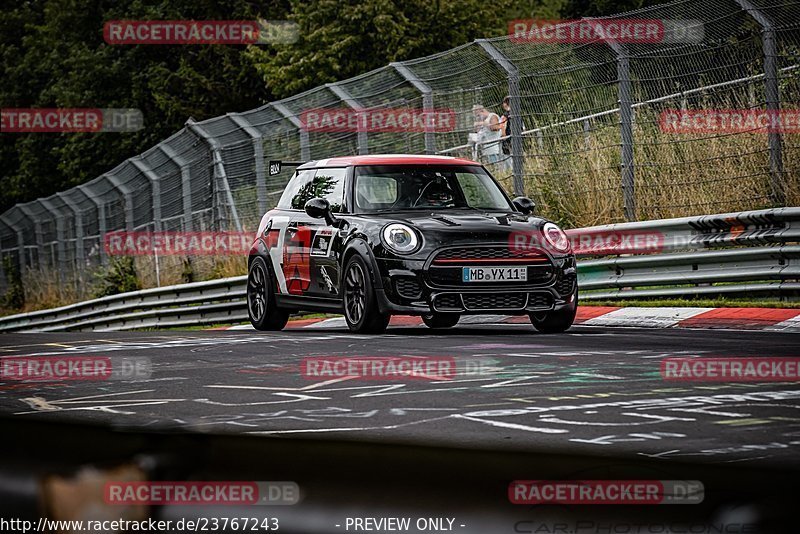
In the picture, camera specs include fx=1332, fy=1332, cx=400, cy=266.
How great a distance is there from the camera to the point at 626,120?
Answer: 14.1 meters

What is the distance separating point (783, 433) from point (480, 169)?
794 centimetres

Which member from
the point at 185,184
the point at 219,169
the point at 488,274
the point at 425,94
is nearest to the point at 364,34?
the point at 185,184

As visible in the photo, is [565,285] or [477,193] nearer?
[565,285]

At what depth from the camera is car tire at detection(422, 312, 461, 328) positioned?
34.3ft

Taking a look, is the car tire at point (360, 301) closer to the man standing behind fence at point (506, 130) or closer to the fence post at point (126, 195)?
the man standing behind fence at point (506, 130)

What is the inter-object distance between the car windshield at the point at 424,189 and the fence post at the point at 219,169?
9133 mm

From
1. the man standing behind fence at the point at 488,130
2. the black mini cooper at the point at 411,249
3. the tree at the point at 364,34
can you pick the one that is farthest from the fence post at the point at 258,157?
the tree at the point at 364,34

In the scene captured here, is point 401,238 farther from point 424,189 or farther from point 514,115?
point 514,115

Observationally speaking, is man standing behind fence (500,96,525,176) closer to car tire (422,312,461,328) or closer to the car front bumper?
car tire (422,312,461,328)

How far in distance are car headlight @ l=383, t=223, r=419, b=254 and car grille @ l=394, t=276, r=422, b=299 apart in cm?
22

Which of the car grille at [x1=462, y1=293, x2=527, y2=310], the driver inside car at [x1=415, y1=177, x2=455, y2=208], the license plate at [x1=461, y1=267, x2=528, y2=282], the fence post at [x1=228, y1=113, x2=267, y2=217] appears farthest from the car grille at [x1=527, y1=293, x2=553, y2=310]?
the fence post at [x1=228, y1=113, x2=267, y2=217]

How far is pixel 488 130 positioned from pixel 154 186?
9077 mm

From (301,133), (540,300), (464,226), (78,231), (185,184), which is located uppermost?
(301,133)

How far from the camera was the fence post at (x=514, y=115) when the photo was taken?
1524 centimetres
